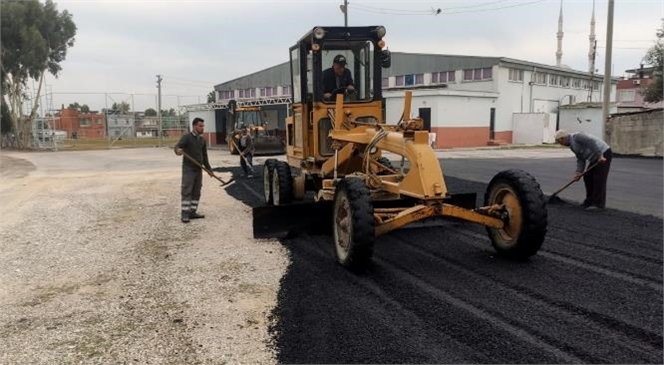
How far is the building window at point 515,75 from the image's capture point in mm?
38156

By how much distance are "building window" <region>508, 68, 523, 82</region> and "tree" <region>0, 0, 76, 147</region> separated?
102 feet

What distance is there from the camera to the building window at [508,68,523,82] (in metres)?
38.2

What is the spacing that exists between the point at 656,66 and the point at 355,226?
121 ft

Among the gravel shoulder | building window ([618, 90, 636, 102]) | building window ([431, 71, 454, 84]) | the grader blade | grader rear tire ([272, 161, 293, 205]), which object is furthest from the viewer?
building window ([618, 90, 636, 102])

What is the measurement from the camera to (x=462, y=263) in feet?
20.3

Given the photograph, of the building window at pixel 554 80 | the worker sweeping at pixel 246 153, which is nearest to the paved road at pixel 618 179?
the worker sweeping at pixel 246 153

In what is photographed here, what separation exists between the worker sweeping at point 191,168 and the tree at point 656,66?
32351 millimetres

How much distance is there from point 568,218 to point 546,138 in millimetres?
30982

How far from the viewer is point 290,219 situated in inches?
292

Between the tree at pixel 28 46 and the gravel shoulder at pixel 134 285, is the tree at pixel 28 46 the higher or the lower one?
the higher one

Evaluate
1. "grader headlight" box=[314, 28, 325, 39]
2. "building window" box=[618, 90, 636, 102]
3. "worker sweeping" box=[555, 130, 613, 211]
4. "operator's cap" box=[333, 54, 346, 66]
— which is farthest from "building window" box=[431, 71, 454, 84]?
"building window" box=[618, 90, 636, 102]

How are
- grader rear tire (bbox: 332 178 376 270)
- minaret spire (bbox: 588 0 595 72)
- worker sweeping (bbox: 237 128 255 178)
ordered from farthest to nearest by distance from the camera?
minaret spire (bbox: 588 0 595 72) < worker sweeping (bbox: 237 128 255 178) < grader rear tire (bbox: 332 178 376 270)

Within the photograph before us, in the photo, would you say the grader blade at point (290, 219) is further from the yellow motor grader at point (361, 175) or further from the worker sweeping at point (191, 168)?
the worker sweeping at point (191, 168)

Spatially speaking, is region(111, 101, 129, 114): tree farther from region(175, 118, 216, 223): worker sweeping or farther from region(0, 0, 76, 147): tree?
region(175, 118, 216, 223): worker sweeping
